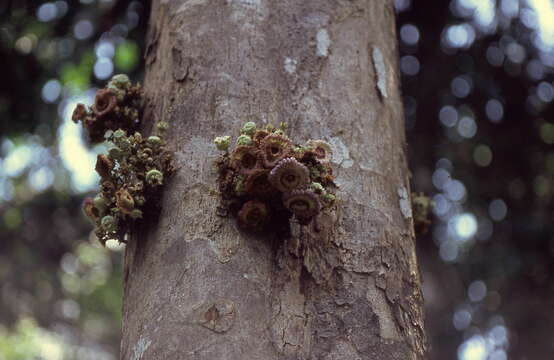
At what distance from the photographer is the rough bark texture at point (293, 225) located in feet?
4.63

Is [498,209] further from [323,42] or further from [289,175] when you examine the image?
[289,175]

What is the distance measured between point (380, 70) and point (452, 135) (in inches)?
132

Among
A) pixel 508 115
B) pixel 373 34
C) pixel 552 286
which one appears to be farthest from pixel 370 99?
pixel 552 286

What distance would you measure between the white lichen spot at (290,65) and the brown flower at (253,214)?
44 centimetres

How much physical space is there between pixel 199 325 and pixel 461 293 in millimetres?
4737

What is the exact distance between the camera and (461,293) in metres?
5.76

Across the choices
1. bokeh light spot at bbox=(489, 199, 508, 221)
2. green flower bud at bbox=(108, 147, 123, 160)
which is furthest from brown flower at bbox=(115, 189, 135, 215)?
bokeh light spot at bbox=(489, 199, 508, 221)

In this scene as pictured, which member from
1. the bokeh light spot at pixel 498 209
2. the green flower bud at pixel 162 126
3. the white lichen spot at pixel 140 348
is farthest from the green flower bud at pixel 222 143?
the bokeh light spot at pixel 498 209

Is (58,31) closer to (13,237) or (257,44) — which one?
(257,44)

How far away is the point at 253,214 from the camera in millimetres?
1481

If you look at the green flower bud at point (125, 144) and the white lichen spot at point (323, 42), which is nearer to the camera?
the green flower bud at point (125, 144)

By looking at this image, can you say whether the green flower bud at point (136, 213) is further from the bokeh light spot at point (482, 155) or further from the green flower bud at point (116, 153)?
the bokeh light spot at point (482, 155)

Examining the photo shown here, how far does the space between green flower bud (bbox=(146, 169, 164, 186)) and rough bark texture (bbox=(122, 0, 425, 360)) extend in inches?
1.7

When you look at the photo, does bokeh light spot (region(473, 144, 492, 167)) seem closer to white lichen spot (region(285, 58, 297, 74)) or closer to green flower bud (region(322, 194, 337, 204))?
white lichen spot (region(285, 58, 297, 74))
